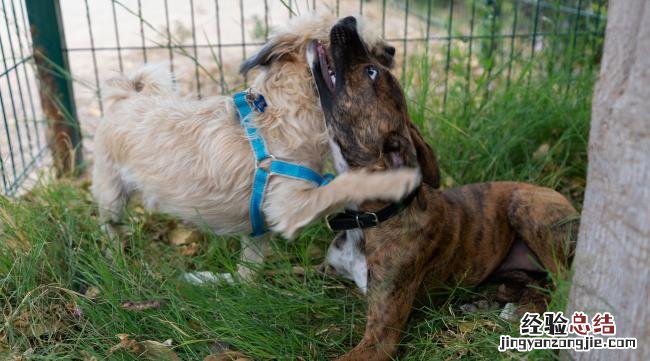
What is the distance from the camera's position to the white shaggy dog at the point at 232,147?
9.49ft

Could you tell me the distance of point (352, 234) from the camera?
9.68 feet

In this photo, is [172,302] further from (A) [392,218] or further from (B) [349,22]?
(B) [349,22]

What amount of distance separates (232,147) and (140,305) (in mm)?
806

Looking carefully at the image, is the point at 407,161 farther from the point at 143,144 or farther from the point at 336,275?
the point at 143,144

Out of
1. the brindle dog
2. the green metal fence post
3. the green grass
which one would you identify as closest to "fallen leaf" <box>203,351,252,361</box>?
the green grass

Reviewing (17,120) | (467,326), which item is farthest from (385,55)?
(17,120)

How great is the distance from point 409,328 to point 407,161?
2.46 feet

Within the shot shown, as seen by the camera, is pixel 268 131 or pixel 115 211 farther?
pixel 115 211

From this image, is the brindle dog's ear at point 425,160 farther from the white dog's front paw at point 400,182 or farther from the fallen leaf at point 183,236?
the fallen leaf at point 183,236

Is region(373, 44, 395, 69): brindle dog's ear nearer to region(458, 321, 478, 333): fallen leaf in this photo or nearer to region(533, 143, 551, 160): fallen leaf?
region(458, 321, 478, 333): fallen leaf

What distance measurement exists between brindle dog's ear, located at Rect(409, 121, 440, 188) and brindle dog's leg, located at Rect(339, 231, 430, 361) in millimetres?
291

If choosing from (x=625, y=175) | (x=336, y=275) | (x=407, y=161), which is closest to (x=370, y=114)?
(x=407, y=161)

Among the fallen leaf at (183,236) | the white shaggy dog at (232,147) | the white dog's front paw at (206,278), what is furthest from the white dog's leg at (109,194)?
the white dog's front paw at (206,278)

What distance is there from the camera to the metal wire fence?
420 cm
